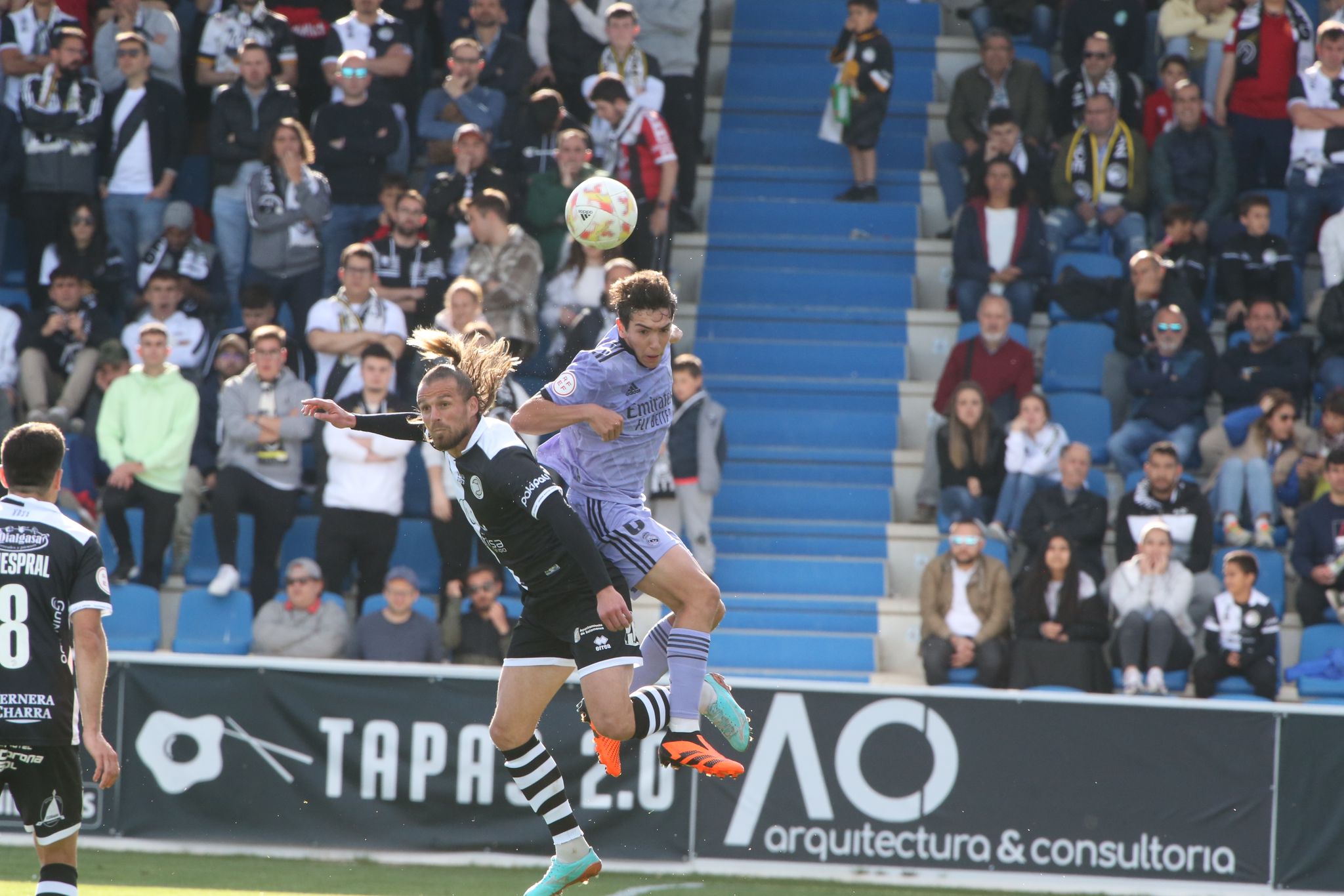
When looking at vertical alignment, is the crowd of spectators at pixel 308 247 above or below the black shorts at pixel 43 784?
above

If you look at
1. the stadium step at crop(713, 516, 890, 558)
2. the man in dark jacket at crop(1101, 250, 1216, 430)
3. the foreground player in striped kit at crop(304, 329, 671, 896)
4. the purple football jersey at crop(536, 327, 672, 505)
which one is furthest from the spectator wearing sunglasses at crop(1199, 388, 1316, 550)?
the foreground player in striped kit at crop(304, 329, 671, 896)

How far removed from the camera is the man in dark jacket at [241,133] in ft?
45.9

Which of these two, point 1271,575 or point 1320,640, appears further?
point 1271,575

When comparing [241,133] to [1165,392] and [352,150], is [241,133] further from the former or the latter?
[1165,392]

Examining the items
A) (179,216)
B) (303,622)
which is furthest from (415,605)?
(179,216)

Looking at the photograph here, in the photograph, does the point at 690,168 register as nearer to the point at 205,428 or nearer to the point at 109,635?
the point at 205,428

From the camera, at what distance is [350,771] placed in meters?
10.8

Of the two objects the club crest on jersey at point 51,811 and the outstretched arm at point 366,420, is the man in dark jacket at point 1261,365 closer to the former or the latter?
the outstretched arm at point 366,420

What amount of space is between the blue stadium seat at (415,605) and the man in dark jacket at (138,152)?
4.17 meters

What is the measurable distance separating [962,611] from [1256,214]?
14.8 ft

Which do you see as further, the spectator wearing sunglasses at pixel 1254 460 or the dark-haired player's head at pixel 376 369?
Result: the spectator wearing sunglasses at pixel 1254 460

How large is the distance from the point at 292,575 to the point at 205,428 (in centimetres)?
180

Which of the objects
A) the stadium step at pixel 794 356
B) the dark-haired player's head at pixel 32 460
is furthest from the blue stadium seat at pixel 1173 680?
the dark-haired player's head at pixel 32 460

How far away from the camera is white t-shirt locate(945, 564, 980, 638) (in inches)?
463
